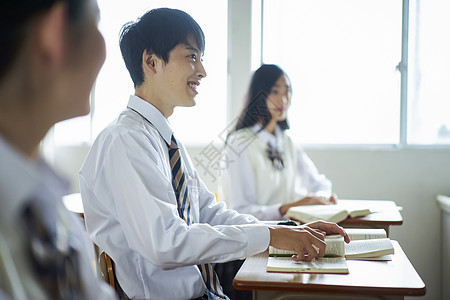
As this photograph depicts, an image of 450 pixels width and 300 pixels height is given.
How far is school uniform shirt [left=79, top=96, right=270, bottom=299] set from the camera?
1229 millimetres

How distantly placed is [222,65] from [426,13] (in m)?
1.54

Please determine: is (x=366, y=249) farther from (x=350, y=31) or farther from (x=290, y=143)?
(x=350, y=31)

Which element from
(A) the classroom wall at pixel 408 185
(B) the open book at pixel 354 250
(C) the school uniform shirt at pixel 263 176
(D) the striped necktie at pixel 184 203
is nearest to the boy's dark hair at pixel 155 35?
(D) the striped necktie at pixel 184 203

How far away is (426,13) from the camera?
138 inches

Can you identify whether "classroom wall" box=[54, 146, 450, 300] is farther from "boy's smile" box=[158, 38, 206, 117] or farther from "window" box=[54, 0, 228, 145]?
"boy's smile" box=[158, 38, 206, 117]

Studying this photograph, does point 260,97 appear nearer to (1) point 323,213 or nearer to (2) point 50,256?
(1) point 323,213

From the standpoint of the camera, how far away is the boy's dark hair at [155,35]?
62.2 inches

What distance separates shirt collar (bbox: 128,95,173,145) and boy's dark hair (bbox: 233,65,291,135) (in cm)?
156

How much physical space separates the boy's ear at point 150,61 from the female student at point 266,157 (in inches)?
52.0

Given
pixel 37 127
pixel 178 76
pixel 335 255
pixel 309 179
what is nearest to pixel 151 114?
pixel 178 76

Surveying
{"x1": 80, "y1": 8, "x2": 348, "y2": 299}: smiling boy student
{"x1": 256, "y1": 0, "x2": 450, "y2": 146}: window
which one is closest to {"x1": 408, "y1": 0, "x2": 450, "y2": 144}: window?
{"x1": 256, "y1": 0, "x2": 450, "y2": 146}: window

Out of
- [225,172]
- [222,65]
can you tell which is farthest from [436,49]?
[225,172]

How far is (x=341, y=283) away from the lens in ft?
3.86

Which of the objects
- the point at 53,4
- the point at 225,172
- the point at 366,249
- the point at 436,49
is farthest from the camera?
the point at 436,49
